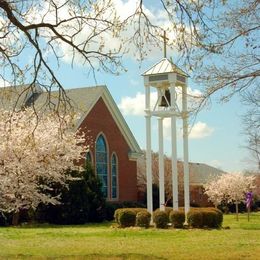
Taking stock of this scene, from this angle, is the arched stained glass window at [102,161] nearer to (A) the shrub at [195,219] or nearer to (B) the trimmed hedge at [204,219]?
(B) the trimmed hedge at [204,219]

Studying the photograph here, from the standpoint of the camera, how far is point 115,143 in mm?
45469

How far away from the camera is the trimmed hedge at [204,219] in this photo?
27844mm

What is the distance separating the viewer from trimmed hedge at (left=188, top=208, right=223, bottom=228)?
27.8 metres

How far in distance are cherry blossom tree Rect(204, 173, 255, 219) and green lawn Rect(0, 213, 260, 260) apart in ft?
75.3

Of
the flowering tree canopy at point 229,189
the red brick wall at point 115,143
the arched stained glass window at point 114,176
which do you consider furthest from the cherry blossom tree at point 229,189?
the arched stained glass window at point 114,176

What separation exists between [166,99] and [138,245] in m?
12.1

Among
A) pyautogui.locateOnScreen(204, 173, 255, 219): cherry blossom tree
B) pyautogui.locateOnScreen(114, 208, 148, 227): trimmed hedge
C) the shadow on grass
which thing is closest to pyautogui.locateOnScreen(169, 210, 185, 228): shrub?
pyautogui.locateOnScreen(114, 208, 148, 227): trimmed hedge

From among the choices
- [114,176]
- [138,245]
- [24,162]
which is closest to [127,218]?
[24,162]

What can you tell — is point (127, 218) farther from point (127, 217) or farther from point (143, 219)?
point (143, 219)

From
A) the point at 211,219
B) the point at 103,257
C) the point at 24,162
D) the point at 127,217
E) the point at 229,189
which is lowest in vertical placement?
the point at 103,257

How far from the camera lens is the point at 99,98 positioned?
43719 mm

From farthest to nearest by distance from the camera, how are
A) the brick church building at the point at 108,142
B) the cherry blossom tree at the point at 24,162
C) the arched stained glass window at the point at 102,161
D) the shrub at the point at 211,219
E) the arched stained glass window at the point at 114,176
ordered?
1. the arched stained glass window at the point at 114,176
2. the arched stained glass window at the point at 102,161
3. the brick church building at the point at 108,142
4. the shrub at the point at 211,219
5. the cherry blossom tree at the point at 24,162

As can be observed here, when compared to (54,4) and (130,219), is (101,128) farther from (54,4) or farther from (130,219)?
(54,4)

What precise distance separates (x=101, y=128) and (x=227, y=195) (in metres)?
13.8
